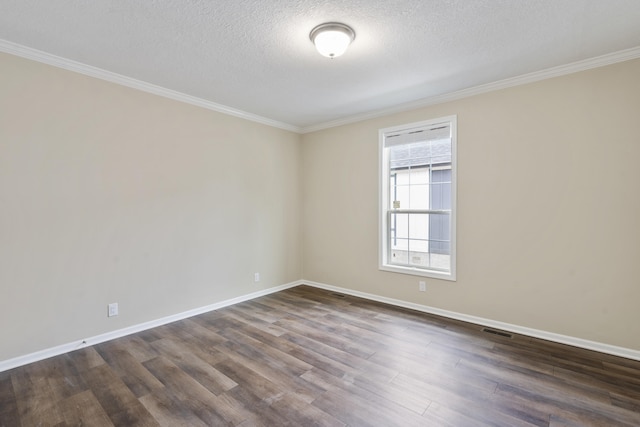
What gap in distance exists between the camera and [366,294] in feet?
14.3

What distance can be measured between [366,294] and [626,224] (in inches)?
114

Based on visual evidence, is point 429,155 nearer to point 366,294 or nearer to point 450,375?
point 366,294

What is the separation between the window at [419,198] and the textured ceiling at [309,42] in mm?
646

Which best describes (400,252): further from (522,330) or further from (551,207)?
(551,207)

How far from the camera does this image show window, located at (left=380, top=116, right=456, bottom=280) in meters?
3.64

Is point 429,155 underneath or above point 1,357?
above

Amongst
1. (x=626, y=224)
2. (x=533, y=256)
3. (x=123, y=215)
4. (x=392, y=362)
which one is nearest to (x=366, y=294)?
(x=392, y=362)

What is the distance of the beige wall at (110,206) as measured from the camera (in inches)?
99.5

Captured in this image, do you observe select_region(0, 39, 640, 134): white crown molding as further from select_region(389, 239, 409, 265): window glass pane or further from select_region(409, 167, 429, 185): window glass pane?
select_region(389, 239, 409, 265): window glass pane

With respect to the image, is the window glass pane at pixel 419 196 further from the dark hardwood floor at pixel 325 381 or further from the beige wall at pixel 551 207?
the dark hardwood floor at pixel 325 381

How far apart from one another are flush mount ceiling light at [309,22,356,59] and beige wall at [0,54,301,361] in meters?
2.12

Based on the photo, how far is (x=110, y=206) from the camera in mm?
3018

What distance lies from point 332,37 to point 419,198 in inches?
93.9

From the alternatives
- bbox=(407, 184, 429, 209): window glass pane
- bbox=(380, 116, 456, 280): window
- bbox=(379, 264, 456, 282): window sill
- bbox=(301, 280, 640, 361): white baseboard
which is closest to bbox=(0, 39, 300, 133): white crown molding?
bbox=(380, 116, 456, 280): window
